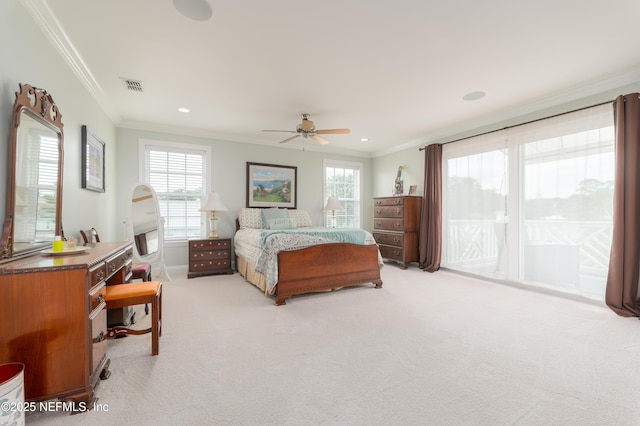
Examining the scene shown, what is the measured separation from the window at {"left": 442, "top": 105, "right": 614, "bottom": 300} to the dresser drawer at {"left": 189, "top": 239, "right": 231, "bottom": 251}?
4123 mm

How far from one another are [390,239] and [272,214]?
2.46 metres

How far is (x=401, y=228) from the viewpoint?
5.30 metres

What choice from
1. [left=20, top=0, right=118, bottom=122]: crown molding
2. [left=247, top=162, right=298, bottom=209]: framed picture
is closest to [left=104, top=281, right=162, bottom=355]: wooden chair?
[left=20, top=0, right=118, bottom=122]: crown molding

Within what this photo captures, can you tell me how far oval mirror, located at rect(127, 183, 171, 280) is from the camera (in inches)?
164

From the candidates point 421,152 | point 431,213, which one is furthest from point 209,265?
point 421,152

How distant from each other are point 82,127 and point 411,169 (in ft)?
17.7

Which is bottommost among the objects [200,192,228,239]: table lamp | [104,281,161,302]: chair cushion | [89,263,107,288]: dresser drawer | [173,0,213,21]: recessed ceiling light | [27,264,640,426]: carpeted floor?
[27,264,640,426]: carpeted floor

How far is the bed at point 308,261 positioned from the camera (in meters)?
3.34

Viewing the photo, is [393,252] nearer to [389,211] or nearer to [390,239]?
[390,239]

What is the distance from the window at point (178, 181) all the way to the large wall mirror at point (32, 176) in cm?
265

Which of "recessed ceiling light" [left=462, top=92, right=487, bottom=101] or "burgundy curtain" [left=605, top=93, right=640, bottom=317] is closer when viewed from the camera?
"burgundy curtain" [left=605, top=93, right=640, bottom=317]

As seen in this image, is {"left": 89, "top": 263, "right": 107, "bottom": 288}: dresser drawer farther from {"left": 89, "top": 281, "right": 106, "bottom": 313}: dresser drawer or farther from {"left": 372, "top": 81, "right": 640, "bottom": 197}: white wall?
{"left": 372, "top": 81, "right": 640, "bottom": 197}: white wall

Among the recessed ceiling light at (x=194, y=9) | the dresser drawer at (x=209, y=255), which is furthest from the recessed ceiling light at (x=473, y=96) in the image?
the dresser drawer at (x=209, y=255)

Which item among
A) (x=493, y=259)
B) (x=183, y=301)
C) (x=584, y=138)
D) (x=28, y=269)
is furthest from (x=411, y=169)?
(x=28, y=269)
